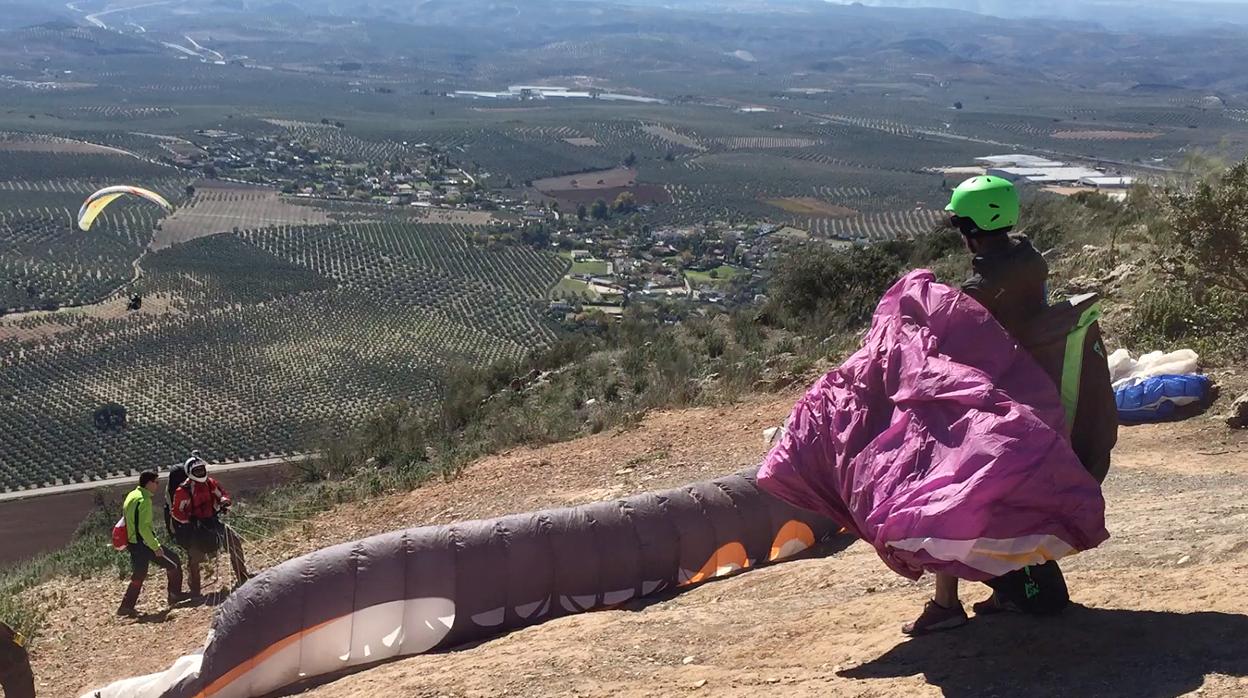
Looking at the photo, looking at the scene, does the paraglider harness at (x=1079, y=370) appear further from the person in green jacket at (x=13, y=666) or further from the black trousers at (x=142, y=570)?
the black trousers at (x=142, y=570)

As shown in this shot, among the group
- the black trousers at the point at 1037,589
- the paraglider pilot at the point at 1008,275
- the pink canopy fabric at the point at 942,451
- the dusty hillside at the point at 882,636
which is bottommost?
A: the dusty hillside at the point at 882,636

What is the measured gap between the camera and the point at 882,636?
17.6ft

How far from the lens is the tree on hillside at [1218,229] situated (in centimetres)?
1113

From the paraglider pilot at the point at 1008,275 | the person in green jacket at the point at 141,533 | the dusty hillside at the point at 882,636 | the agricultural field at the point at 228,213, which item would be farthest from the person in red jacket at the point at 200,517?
the agricultural field at the point at 228,213

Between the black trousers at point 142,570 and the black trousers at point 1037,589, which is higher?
the black trousers at point 1037,589

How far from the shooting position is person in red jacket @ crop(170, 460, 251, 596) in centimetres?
934

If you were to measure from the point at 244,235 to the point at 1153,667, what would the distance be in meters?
83.6

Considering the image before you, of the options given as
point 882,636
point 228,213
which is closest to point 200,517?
point 882,636

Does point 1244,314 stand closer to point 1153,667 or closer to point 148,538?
point 1153,667

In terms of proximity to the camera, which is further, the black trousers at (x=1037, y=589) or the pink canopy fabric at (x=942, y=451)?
the black trousers at (x=1037, y=589)

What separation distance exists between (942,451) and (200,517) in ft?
22.5

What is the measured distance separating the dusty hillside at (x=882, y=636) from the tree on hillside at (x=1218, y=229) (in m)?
2.54

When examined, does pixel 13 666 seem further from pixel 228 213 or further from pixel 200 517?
pixel 228 213

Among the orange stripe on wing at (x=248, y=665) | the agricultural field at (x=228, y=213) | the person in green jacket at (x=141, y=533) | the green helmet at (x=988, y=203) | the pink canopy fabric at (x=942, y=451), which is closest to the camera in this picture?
the pink canopy fabric at (x=942, y=451)
